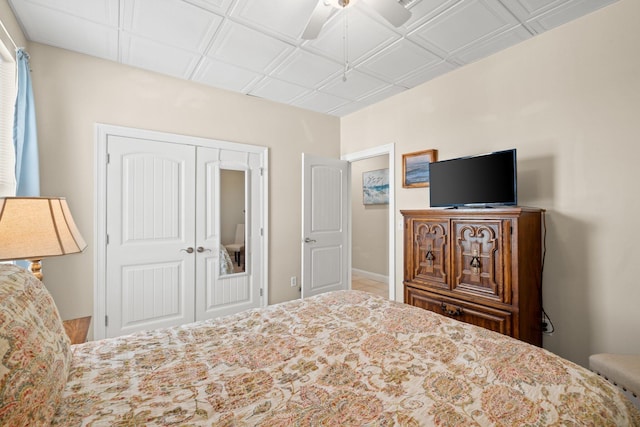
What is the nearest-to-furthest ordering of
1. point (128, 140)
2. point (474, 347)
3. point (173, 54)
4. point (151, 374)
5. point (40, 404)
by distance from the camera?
point (40, 404) < point (151, 374) < point (474, 347) < point (173, 54) < point (128, 140)

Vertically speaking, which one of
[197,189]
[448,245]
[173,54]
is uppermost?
[173,54]

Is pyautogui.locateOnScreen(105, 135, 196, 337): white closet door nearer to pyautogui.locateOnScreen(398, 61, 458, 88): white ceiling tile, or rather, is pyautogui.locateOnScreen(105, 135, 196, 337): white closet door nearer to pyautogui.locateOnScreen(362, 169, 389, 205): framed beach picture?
pyautogui.locateOnScreen(398, 61, 458, 88): white ceiling tile

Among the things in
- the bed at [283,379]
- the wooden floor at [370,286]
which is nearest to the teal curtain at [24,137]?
the bed at [283,379]

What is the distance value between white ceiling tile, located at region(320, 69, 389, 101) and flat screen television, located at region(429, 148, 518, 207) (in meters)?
1.13

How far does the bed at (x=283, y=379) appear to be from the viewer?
0.79 meters

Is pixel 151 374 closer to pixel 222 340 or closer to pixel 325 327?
pixel 222 340

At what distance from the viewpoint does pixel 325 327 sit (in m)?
1.46

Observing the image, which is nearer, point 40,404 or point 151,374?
point 40,404

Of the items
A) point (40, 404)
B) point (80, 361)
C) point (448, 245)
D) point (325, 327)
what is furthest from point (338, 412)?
point (448, 245)

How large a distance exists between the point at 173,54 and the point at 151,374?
2583 mm

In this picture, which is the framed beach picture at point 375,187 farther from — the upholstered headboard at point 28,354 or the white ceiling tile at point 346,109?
the upholstered headboard at point 28,354

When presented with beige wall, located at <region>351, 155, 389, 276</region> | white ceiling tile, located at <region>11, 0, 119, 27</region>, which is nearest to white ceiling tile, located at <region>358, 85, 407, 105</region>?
beige wall, located at <region>351, 155, 389, 276</region>

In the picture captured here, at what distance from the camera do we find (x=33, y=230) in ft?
4.50

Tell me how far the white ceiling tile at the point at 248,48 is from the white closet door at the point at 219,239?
985 millimetres
